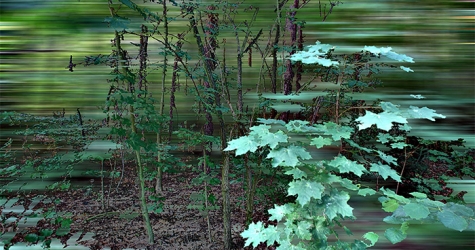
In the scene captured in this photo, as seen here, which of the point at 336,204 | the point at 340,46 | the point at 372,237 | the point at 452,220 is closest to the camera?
the point at 452,220

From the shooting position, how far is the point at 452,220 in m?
0.90

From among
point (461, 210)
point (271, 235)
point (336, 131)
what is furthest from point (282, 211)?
point (461, 210)

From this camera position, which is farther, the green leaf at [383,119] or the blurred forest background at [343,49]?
the green leaf at [383,119]

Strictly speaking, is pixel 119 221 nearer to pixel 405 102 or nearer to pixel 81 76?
pixel 81 76

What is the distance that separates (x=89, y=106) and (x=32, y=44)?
10.0 inches

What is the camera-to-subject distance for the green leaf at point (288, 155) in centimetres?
114

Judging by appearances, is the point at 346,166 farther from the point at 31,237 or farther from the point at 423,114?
the point at 31,237

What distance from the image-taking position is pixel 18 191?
2.82 feet

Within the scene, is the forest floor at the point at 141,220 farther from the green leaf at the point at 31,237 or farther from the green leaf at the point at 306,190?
the green leaf at the point at 306,190

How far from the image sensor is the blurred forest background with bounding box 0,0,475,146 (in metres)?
0.85

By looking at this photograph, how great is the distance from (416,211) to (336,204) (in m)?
0.27

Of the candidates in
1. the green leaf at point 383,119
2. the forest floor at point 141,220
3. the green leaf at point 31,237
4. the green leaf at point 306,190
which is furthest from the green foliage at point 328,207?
the forest floor at point 141,220

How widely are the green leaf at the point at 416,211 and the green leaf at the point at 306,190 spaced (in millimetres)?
295

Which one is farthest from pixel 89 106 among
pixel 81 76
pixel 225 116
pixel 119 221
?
pixel 119 221
